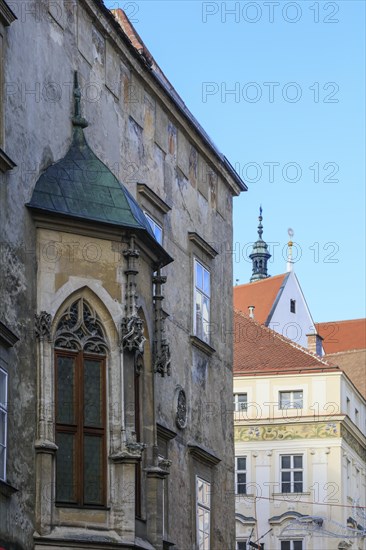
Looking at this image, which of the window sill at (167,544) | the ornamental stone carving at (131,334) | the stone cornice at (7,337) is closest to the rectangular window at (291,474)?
the window sill at (167,544)

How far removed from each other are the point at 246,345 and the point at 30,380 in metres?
40.0

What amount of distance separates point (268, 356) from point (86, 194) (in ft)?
124

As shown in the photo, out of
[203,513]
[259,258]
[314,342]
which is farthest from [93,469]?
[259,258]

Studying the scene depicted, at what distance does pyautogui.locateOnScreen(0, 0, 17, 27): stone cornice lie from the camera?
17.8 m

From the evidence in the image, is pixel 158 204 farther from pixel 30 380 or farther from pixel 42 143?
pixel 30 380

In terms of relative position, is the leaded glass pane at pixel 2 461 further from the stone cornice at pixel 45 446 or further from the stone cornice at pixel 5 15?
the stone cornice at pixel 5 15

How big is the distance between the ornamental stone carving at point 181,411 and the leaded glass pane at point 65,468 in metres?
5.78

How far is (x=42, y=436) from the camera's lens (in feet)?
57.7

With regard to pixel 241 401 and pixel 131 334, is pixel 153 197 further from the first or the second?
pixel 241 401

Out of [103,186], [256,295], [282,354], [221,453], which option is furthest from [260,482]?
[103,186]

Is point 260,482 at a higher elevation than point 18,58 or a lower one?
lower

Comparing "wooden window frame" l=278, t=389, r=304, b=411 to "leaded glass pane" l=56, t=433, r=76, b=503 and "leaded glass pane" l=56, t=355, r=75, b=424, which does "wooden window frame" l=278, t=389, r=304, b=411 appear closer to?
"leaded glass pane" l=56, t=355, r=75, b=424

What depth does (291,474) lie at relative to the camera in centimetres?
5447

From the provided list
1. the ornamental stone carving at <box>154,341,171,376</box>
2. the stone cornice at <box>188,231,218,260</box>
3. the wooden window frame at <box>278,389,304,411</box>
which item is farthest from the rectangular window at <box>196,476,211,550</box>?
the wooden window frame at <box>278,389,304,411</box>
